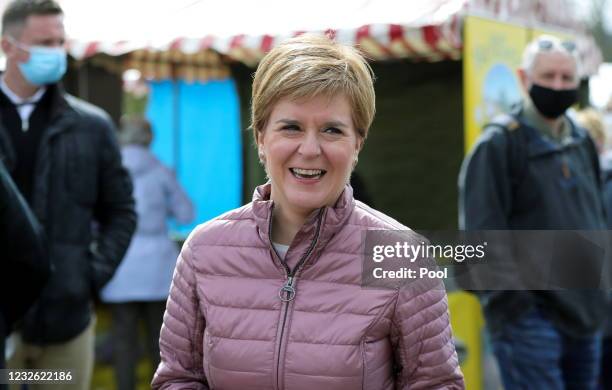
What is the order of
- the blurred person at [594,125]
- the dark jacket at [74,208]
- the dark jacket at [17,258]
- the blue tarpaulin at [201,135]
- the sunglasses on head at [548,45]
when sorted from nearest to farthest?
1. the dark jacket at [17,258]
2. the dark jacket at [74,208]
3. the sunglasses on head at [548,45]
4. the blurred person at [594,125]
5. the blue tarpaulin at [201,135]

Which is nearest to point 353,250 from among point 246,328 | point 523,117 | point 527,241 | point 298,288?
point 298,288

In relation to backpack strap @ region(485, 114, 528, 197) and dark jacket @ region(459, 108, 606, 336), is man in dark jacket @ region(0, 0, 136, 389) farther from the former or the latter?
backpack strap @ region(485, 114, 528, 197)

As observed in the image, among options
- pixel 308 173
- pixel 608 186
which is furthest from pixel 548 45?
pixel 308 173

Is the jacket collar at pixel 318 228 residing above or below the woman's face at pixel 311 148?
below

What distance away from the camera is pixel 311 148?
67.4 inches

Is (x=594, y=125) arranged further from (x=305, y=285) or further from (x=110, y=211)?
(x=305, y=285)

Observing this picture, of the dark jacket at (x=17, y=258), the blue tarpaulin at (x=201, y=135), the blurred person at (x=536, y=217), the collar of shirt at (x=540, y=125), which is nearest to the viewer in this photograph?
the dark jacket at (x=17, y=258)

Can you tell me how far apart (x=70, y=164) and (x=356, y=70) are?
5.98 ft

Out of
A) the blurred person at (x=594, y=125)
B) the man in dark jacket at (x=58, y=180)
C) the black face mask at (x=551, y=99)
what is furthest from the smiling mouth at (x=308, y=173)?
the blurred person at (x=594, y=125)

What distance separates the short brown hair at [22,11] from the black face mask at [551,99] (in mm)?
2009

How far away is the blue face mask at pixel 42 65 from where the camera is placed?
3.36 metres

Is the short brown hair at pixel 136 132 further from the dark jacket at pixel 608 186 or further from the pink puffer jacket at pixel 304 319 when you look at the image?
the pink puffer jacket at pixel 304 319

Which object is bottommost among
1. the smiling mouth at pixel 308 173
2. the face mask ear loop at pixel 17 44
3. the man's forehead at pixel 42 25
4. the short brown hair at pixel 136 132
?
the smiling mouth at pixel 308 173

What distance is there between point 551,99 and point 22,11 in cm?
220
